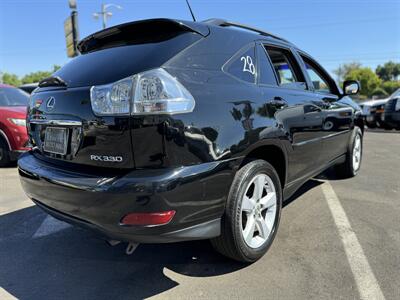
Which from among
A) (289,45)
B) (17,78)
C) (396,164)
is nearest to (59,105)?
(289,45)

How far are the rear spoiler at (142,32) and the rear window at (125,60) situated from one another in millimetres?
44

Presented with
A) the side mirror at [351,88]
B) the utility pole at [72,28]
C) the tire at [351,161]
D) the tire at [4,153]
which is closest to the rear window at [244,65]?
the side mirror at [351,88]

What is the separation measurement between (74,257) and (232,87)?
6.12 feet

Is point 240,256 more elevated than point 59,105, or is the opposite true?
point 59,105

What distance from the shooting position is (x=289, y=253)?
9.07ft

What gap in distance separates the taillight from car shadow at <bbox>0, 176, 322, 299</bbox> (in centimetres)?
91

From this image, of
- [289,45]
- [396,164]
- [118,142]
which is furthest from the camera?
[396,164]

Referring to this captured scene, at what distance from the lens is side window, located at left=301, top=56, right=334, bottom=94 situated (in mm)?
3895

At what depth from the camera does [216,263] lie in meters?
2.66

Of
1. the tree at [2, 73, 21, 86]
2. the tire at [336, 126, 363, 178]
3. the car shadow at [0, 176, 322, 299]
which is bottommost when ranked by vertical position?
the car shadow at [0, 176, 322, 299]

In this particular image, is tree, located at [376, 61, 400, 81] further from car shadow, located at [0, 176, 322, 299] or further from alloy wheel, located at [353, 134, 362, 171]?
car shadow, located at [0, 176, 322, 299]

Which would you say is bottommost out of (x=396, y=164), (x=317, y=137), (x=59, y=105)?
(x=396, y=164)

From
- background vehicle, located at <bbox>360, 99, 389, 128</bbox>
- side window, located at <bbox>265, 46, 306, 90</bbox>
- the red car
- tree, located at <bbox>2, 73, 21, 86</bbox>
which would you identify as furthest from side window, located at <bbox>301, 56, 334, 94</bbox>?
tree, located at <bbox>2, 73, 21, 86</bbox>

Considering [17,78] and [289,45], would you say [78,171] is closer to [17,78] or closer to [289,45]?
[289,45]
